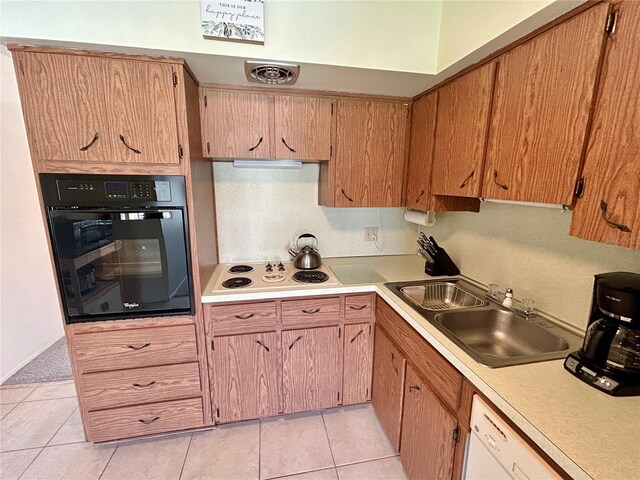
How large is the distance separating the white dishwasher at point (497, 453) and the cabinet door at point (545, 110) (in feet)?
2.58

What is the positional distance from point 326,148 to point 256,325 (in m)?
1.24

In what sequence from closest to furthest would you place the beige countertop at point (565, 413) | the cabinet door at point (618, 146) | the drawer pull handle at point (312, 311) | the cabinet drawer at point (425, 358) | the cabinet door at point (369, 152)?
the beige countertop at point (565, 413) < the cabinet door at point (618, 146) < the cabinet drawer at point (425, 358) < the drawer pull handle at point (312, 311) < the cabinet door at point (369, 152)

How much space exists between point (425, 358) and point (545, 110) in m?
1.11

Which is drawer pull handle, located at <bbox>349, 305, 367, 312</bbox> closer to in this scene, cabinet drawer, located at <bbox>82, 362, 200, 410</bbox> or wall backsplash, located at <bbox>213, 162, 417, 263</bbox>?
wall backsplash, located at <bbox>213, 162, 417, 263</bbox>

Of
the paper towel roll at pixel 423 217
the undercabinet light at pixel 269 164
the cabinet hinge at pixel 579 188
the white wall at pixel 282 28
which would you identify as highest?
the white wall at pixel 282 28

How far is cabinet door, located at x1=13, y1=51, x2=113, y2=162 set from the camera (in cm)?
130

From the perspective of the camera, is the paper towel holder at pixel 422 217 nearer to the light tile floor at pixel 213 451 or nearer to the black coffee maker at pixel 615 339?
the black coffee maker at pixel 615 339

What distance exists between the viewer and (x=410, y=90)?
184 centimetres

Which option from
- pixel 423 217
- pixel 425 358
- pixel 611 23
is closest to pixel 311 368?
pixel 425 358

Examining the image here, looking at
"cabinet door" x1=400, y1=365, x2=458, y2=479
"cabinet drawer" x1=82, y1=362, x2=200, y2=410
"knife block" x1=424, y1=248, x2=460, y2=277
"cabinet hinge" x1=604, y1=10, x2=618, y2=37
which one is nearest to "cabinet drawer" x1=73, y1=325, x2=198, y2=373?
"cabinet drawer" x1=82, y1=362, x2=200, y2=410

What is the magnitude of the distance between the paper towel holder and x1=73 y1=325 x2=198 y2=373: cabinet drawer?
5.61ft

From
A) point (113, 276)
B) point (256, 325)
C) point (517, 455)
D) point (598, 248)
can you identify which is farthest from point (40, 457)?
point (598, 248)

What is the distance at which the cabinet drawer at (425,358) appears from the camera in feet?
3.68

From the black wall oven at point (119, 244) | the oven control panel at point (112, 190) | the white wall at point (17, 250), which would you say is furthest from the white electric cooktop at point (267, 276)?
the white wall at point (17, 250)
